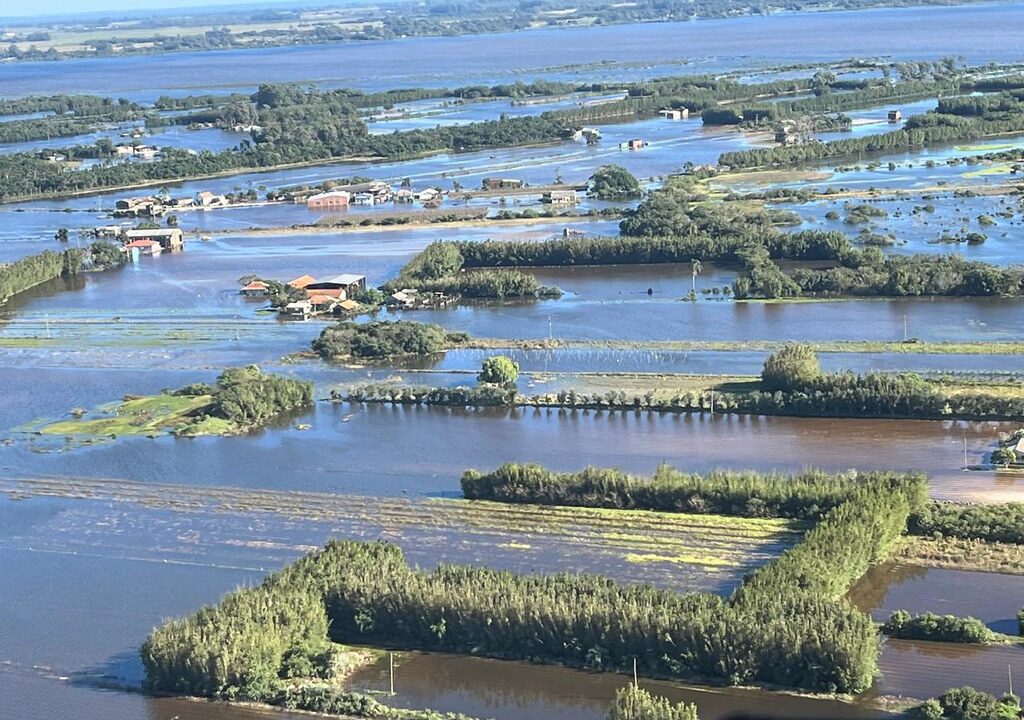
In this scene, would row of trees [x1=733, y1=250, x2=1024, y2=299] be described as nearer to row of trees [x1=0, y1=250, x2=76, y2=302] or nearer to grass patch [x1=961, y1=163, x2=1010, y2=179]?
grass patch [x1=961, y1=163, x2=1010, y2=179]

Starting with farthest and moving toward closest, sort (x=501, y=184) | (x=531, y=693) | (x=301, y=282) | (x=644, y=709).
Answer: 1. (x=501, y=184)
2. (x=301, y=282)
3. (x=531, y=693)
4. (x=644, y=709)

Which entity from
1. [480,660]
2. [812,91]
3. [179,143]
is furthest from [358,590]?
[812,91]

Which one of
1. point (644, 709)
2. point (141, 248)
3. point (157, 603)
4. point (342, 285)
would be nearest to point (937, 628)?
point (644, 709)

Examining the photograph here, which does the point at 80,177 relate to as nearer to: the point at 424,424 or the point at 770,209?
the point at 770,209

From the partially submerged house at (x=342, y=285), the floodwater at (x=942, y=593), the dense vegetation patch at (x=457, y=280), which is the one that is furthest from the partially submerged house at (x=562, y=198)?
the floodwater at (x=942, y=593)

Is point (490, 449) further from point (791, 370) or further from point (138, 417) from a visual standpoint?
point (138, 417)

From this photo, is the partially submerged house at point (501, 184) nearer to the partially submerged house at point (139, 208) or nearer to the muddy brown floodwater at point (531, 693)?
the partially submerged house at point (139, 208)
